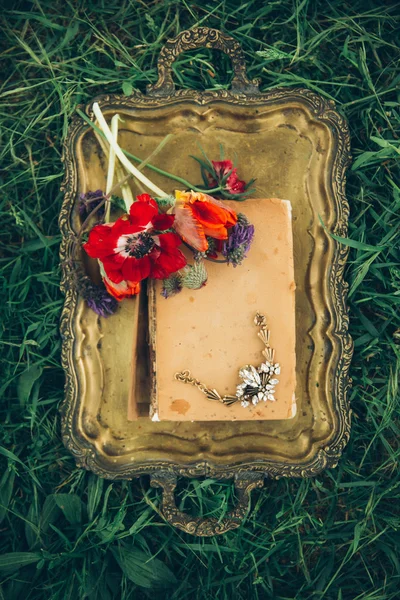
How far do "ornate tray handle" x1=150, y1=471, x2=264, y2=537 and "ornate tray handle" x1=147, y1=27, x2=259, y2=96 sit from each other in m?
1.23

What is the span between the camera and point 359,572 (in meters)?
1.91

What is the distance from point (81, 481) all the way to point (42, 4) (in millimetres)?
1618

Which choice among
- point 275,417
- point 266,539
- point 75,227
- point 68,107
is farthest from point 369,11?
point 266,539

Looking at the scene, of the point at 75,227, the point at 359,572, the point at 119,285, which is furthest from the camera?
the point at 359,572

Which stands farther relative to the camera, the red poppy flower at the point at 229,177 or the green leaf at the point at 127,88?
the green leaf at the point at 127,88

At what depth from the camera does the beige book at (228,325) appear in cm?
168

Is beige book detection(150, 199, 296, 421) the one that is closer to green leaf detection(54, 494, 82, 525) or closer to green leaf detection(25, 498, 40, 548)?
green leaf detection(54, 494, 82, 525)

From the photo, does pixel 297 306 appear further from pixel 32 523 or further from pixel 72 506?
pixel 32 523

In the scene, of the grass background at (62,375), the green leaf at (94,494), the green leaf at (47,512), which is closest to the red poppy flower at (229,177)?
the grass background at (62,375)

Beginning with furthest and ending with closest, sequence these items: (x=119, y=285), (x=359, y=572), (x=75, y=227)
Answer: (x=359, y=572) < (x=75, y=227) < (x=119, y=285)

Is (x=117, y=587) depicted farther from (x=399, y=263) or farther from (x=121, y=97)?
(x=121, y=97)

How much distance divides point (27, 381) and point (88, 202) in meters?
0.63

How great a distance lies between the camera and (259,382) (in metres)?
1.66

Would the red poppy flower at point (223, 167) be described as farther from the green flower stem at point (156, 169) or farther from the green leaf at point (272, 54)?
the green leaf at point (272, 54)
